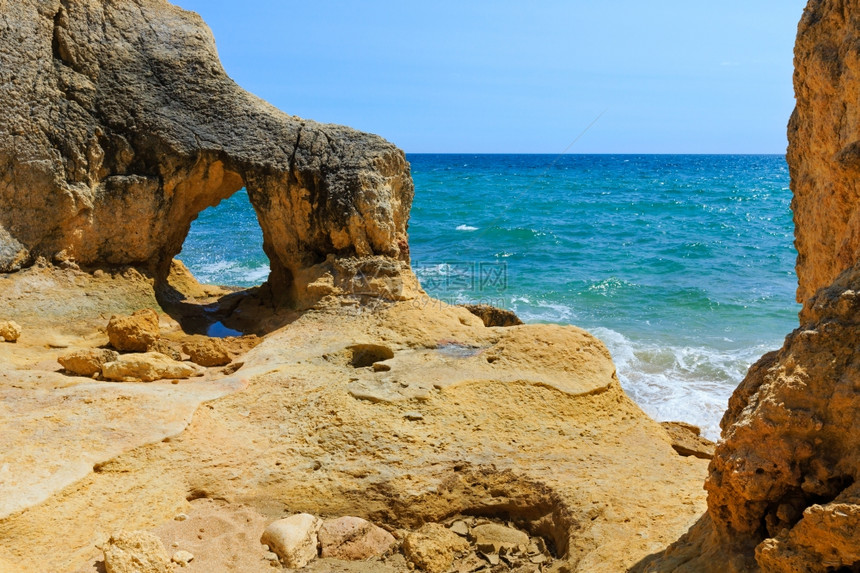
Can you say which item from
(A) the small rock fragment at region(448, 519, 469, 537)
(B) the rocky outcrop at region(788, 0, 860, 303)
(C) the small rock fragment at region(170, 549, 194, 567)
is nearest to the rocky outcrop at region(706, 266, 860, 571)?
(B) the rocky outcrop at region(788, 0, 860, 303)

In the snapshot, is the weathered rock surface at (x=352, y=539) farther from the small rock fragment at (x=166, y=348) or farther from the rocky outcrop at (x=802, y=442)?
the small rock fragment at (x=166, y=348)

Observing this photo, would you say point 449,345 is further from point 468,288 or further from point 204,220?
point 204,220

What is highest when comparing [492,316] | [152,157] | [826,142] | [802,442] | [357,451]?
[826,142]

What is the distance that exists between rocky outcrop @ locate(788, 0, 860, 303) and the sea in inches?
178

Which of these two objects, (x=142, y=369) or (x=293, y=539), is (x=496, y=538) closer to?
(x=293, y=539)

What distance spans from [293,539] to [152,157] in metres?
4.63

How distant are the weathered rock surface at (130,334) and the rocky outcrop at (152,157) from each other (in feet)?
4.62

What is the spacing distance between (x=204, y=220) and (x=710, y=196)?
23.8 m

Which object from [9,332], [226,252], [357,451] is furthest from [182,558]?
[226,252]

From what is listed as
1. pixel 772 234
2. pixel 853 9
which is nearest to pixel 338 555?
pixel 853 9

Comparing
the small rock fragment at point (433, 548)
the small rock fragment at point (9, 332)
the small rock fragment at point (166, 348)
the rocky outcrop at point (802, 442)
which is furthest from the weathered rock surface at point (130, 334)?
the rocky outcrop at point (802, 442)

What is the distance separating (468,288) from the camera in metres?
14.5

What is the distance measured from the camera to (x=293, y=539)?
3.98 metres

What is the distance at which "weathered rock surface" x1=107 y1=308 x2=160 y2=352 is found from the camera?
6.07 meters
